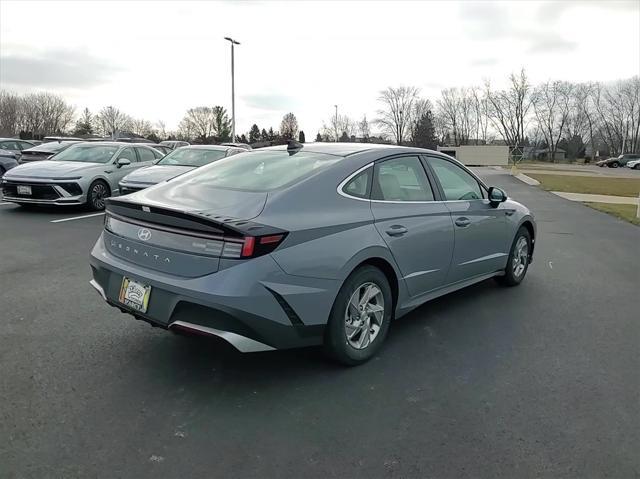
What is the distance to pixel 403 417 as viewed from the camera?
120 inches

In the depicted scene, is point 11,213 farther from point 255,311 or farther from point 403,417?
point 403,417

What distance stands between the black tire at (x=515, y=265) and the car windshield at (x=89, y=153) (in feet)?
30.3

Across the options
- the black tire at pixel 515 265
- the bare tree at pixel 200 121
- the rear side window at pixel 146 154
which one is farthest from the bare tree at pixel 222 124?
the black tire at pixel 515 265

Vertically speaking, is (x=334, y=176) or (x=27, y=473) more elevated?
(x=334, y=176)

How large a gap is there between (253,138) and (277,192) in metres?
97.2

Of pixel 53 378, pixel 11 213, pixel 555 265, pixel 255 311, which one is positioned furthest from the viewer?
pixel 11 213

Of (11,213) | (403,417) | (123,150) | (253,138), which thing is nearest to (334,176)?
(403,417)

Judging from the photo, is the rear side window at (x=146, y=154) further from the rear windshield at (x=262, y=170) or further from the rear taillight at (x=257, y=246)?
the rear taillight at (x=257, y=246)

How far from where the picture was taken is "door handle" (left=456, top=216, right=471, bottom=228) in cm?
466

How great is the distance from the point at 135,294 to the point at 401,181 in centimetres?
225

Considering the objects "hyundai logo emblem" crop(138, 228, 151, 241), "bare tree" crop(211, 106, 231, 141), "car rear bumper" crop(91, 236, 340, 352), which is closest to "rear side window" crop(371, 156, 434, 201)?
"car rear bumper" crop(91, 236, 340, 352)

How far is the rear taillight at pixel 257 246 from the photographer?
10.00ft

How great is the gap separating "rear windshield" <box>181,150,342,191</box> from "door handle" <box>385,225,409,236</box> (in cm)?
67

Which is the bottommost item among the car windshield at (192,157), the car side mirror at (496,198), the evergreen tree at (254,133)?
the car side mirror at (496,198)
